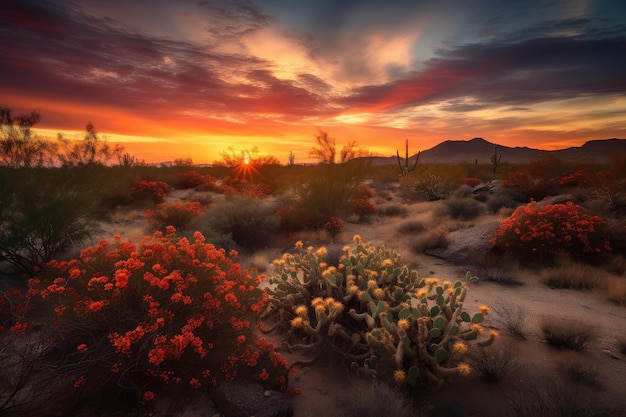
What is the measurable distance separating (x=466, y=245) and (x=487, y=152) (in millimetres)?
A: 126399

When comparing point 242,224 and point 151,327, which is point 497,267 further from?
point 151,327

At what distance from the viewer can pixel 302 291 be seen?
5.43m

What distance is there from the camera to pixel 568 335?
4.77 m

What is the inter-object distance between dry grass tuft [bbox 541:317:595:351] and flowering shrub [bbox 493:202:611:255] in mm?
4465

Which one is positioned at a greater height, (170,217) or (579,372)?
(170,217)

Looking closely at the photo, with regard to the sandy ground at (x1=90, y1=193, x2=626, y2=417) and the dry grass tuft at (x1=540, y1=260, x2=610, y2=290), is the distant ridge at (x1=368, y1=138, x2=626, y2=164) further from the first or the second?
the sandy ground at (x1=90, y1=193, x2=626, y2=417)

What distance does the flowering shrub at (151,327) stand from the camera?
3.50 metres

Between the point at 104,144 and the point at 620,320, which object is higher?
the point at 104,144

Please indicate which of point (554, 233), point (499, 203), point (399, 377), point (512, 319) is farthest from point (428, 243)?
point (499, 203)

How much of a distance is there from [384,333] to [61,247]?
28.1ft

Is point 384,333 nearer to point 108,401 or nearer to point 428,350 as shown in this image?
point 428,350

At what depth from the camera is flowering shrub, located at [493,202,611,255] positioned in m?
8.83

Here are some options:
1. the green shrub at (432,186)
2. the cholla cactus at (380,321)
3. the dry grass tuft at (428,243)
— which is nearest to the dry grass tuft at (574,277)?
the dry grass tuft at (428,243)

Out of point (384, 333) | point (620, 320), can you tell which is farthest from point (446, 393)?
point (620, 320)
